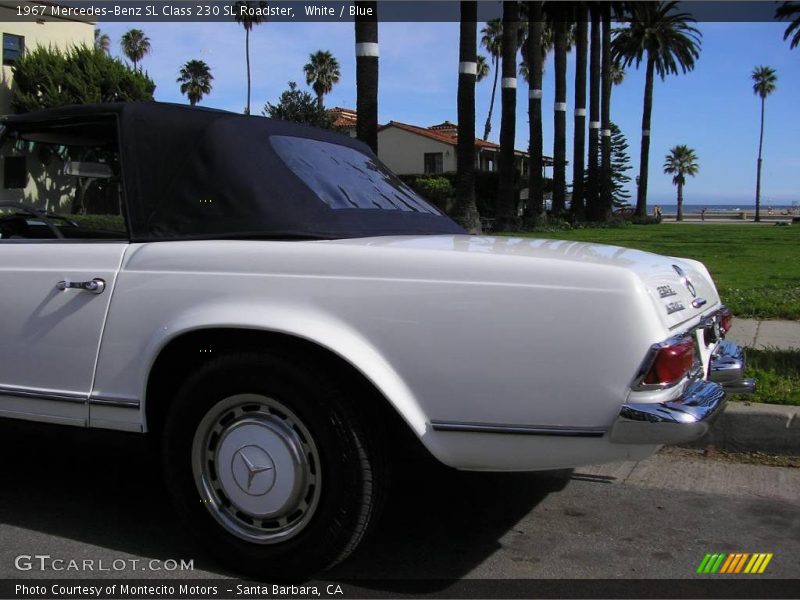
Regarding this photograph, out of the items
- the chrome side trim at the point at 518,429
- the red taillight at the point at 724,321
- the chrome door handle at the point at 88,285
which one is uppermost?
the chrome door handle at the point at 88,285

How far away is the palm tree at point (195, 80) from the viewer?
62625 mm

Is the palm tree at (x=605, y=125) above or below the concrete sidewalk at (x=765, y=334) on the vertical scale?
above

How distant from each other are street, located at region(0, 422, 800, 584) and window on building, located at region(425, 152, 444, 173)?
44284 mm

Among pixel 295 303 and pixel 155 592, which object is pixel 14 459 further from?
pixel 295 303

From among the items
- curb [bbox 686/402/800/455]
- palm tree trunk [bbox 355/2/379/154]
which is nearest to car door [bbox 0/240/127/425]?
curb [bbox 686/402/800/455]

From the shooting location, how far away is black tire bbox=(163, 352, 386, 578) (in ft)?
8.79

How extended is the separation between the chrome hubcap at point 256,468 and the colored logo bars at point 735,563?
162 cm

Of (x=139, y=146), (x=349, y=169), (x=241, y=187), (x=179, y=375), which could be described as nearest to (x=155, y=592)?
(x=179, y=375)

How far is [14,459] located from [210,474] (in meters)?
2.03

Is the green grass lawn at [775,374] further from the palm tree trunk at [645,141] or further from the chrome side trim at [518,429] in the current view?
the palm tree trunk at [645,141]

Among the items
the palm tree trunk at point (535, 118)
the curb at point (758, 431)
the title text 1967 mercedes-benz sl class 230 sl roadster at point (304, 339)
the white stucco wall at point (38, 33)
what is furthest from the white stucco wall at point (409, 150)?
the title text 1967 mercedes-benz sl class 230 sl roadster at point (304, 339)

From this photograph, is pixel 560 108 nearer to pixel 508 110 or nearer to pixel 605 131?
pixel 605 131

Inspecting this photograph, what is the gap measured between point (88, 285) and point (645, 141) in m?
43.0

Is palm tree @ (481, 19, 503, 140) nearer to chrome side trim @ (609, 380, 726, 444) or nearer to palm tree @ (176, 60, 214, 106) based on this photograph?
palm tree @ (176, 60, 214, 106)
